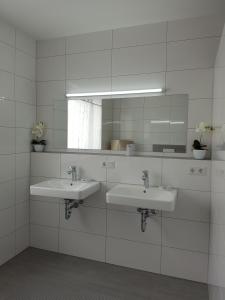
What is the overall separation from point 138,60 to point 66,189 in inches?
60.9

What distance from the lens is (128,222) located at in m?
2.58

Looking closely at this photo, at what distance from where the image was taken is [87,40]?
276 centimetres

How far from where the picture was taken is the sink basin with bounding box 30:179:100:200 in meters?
2.26

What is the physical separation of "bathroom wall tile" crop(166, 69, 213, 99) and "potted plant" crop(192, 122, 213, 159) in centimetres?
32

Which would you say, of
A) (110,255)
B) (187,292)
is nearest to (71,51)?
(110,255)

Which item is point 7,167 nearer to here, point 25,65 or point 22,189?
point 22,189

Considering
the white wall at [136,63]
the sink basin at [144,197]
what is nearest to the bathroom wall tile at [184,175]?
the sink basin at [144,197]

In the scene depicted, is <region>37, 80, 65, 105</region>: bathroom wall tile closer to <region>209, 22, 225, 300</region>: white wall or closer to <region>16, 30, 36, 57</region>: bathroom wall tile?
<region>16, 30, 36, 57</region>: bathroom wall tile

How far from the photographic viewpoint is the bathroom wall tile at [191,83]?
2.36 meters

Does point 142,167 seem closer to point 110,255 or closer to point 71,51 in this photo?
point 110,255

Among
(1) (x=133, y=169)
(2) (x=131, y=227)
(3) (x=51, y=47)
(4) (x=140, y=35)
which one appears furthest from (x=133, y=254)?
(3) (x=51, y=47)

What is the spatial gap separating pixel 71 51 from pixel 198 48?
141 centimetres

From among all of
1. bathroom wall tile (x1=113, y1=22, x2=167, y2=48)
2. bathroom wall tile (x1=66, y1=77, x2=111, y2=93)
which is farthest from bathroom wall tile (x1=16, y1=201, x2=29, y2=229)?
bathroom wall tile (x1=113, y1=22, x2=167, y2=48)

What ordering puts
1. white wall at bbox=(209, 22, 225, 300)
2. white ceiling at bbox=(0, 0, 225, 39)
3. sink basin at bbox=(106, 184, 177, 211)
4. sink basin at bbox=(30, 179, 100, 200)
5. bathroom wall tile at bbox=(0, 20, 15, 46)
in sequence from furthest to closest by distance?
1. bathroom wall tile at bbox=(0, 20, 15, 46)
2. sink basin at bbox=(30, 179, 100, 200)
3. white ceiling at bbox=(0, 0, 225, 39)
4. sink basin at bbox=(106, 184, 177, 211)
5. white wall at bbox=(209, 22, 225, 300)
